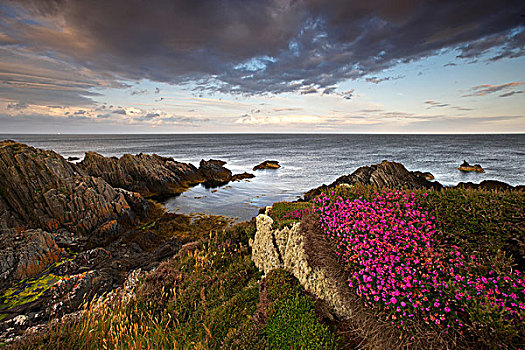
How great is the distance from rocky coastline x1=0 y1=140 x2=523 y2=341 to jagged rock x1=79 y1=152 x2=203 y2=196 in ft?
2.10

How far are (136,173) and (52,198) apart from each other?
1397 cm

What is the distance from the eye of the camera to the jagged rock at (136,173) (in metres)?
29.9

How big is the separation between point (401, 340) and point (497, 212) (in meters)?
3.66

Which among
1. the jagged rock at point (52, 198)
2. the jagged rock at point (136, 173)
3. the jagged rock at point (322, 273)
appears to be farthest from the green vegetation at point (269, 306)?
the jagged rock at point (136, 173)

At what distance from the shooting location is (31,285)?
11.2 metres

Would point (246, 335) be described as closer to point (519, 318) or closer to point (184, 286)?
point (184, 286)

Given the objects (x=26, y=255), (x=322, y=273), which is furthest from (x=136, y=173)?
(x=322, y=273)

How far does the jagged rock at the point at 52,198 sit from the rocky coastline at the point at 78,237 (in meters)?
0.06

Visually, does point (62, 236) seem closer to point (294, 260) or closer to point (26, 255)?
point (26, 255)

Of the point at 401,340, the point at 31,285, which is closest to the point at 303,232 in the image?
the point at 401,340

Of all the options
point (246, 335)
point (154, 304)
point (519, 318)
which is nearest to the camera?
point (519, 318)

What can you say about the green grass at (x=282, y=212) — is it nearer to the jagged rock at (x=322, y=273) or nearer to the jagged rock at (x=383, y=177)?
the jagged rock at (x=322, y=273)

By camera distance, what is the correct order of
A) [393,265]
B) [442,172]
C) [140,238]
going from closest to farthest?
[393,265]
[140,238]
[442,172]

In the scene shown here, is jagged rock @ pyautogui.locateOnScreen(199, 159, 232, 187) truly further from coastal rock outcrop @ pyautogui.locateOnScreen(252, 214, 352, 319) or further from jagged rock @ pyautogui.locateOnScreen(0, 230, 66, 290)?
coastal rock outcrop @ pyautogui.locateOnScreen(252, 214, 352, 319)
